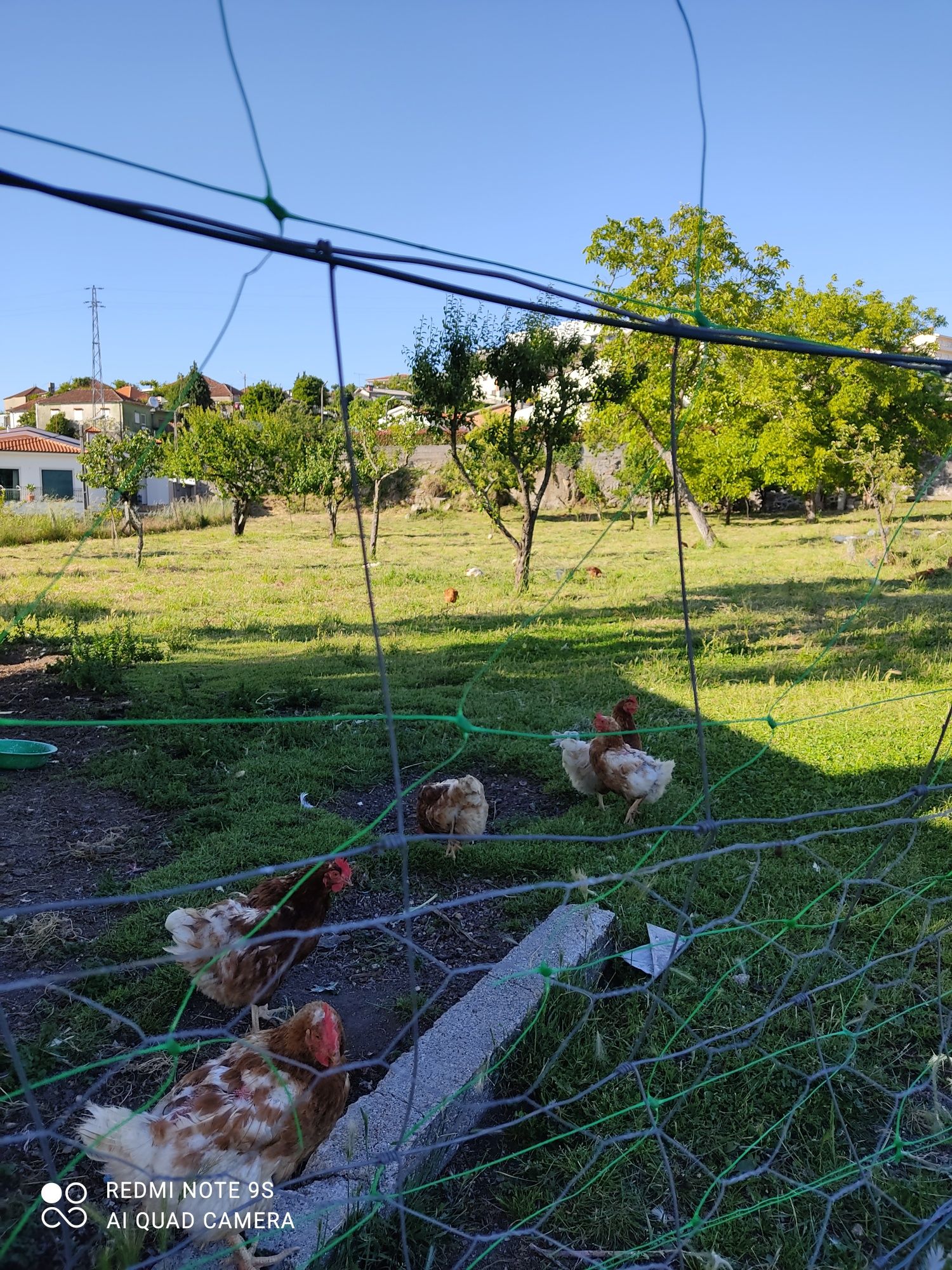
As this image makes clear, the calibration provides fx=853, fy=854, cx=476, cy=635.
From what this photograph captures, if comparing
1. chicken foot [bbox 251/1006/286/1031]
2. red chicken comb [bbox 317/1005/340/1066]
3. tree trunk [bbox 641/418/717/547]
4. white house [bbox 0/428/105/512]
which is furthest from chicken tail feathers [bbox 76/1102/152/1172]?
white house [bbox 0/428/105/512]

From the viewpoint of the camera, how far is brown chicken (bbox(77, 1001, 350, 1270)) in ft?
4.82

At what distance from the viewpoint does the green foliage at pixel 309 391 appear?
3869 centimetres

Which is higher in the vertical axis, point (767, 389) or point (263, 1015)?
point (767, 389)

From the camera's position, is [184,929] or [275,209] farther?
[184,929]

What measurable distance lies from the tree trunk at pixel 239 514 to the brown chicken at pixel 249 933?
1808 centimetres

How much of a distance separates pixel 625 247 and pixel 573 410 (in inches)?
283

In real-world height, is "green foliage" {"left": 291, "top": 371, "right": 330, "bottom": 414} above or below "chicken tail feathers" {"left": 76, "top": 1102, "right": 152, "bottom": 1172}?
above

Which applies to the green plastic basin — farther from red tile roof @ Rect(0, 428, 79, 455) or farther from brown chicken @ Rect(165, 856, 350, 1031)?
red tile roof @ Rect(0, 428, 79, 455)

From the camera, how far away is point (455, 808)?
3.35m

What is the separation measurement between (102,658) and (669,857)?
14.2ft

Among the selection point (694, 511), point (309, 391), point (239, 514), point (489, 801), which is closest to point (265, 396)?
point (309, 391)

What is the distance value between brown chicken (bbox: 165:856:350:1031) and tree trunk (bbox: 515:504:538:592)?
7.91 m

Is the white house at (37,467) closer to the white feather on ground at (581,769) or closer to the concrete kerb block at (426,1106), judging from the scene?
the white feather on ground at (581,769)

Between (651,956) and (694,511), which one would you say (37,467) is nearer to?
(694,511)
